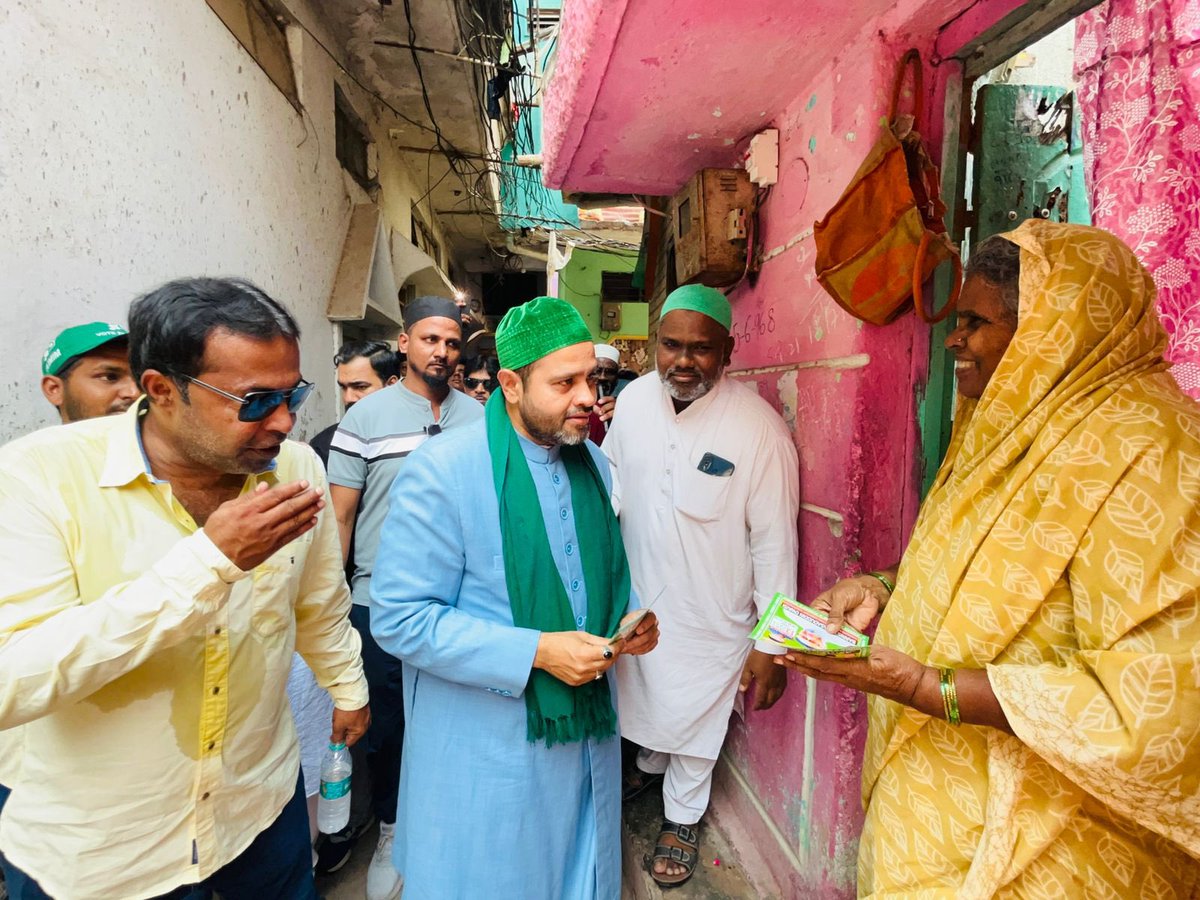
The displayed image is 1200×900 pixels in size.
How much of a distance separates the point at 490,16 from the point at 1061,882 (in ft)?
23.8

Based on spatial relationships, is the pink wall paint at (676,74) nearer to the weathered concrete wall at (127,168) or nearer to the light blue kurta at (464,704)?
the light blue kurta at (464,704)

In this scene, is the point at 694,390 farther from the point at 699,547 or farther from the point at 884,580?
the point at 884,580

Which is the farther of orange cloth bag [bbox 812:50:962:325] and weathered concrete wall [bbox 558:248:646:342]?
weathered concrete wall [bbox 558:248:646:342]

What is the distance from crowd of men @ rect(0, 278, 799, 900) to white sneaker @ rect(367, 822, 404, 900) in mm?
544

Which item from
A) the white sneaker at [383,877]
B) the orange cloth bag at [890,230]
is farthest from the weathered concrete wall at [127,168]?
the orange cloth bag at [890,230]

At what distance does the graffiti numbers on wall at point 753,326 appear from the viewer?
265 centimetres

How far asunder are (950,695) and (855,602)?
1.52ft

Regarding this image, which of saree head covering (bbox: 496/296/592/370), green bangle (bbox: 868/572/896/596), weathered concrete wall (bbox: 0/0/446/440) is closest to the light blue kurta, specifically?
saree head covering (bbox: 496/296/592/370)

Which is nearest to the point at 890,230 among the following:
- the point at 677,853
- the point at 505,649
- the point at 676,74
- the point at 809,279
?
the point at 809,279

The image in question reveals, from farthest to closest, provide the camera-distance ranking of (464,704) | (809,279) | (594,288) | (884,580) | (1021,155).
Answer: (594,288), (809,279), (1021,155), (884,580), (464,704)

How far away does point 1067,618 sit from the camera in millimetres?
1163

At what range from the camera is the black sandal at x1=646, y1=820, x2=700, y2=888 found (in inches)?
98.2

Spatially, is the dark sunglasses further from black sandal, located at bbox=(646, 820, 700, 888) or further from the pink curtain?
black sandal, located at bbox=(646, 820, 700, 888)

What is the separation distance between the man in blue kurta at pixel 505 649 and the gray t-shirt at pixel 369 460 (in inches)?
42.5
